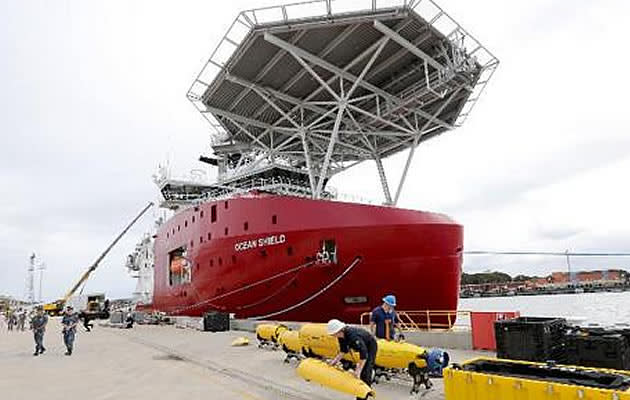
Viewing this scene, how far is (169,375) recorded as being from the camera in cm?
1021

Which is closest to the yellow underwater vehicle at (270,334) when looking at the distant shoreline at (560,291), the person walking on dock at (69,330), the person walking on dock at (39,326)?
the person walking on dock at (69,330)

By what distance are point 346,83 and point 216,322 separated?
38.8ft

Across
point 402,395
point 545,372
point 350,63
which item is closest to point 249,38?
point 350,63

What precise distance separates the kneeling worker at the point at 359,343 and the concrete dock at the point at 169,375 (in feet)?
3.54

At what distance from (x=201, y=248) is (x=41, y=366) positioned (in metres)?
9.21

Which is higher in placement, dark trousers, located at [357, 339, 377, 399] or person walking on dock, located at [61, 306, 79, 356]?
dark trousers, located at [357, 339, 377, 399]

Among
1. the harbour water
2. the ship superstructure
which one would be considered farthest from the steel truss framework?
the harbour water

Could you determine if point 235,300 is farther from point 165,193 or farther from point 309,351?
point 165,193

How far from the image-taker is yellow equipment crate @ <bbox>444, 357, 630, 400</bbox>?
14.0ft

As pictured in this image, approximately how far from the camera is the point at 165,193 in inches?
1353

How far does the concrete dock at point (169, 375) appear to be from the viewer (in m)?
8.02

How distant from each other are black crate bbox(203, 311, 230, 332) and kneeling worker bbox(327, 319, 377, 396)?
13.8 meters

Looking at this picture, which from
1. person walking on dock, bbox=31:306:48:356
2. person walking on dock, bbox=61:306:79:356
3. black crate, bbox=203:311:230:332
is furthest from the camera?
black crate, bbox=203:311:230:332

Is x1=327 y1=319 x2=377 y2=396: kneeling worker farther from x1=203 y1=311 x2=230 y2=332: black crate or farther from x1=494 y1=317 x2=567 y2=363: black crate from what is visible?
x1=203 y1=311 x2=230 y2=332: black crate
